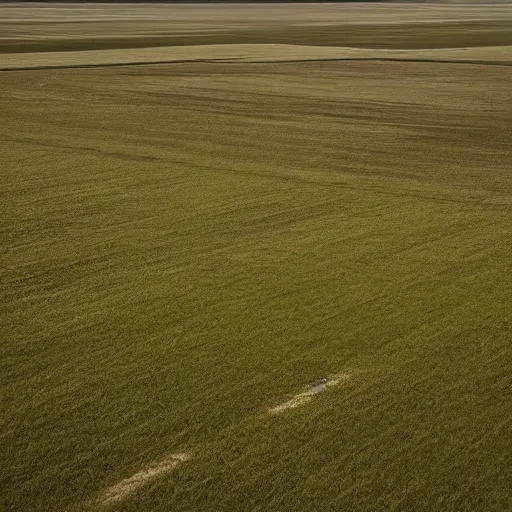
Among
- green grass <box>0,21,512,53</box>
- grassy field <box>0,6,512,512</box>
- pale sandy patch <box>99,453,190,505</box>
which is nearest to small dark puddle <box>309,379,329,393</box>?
grassy field <box>0,6,512,512</box>

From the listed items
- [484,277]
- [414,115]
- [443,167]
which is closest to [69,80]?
[414,115]

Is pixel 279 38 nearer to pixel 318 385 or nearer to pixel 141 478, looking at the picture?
pixel 318 385

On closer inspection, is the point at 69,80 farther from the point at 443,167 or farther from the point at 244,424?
the point at 244,424

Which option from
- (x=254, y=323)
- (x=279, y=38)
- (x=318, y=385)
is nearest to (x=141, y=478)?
(x=318, y=385)

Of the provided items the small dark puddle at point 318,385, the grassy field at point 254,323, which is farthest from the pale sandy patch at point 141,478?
the small dark puddle at point 318,385

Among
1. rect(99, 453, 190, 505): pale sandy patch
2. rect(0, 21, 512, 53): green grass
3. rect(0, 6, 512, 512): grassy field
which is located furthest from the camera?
rect(0, 21, 512, 53): green grass

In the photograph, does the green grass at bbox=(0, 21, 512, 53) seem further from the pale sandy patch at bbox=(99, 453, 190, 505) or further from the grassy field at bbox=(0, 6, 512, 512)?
the pale sandy patch at bbox=(99, 453, 190, 505)

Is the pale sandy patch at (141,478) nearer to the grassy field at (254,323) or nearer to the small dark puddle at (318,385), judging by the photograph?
the grassy field at (254,323)
